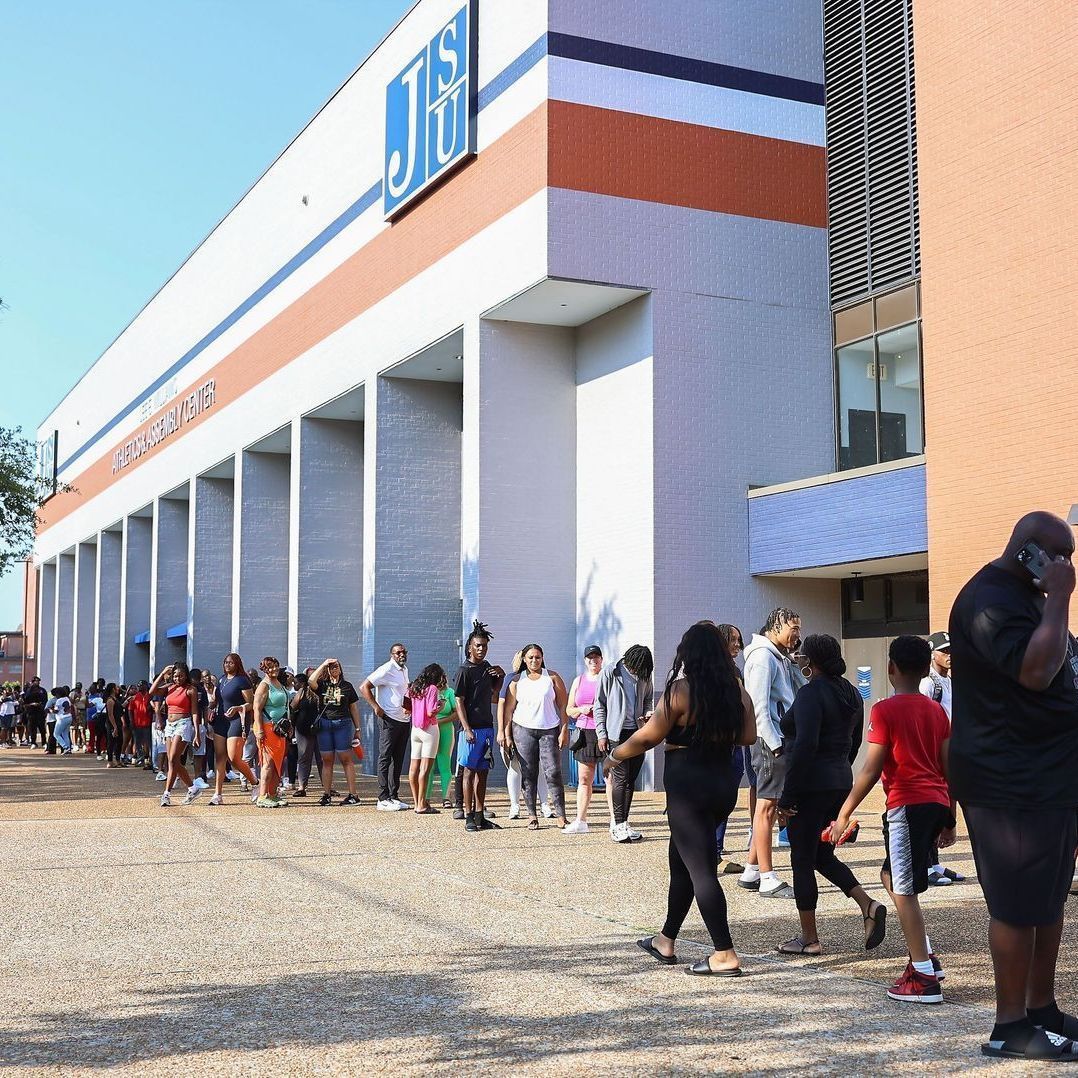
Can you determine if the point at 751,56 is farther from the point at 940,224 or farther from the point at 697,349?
the point at 940,224

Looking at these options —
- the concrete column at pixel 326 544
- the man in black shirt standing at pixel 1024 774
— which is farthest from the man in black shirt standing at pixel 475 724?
the concrete column at pixel 326 544

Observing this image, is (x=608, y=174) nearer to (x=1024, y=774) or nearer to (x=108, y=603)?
(x=1024, y=774)

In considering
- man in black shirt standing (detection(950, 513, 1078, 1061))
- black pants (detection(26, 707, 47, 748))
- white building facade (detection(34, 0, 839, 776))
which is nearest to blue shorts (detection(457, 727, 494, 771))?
white building facade (detection(34, 0, 839, 776))

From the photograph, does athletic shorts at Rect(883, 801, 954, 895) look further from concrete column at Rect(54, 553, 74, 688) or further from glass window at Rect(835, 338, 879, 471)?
concrete column at Rect(54, 553, 74, 688)

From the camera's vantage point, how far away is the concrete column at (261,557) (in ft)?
100

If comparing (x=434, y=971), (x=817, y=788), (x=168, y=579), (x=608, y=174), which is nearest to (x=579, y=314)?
(x=608, y=174)

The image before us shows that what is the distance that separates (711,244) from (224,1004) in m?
16.0

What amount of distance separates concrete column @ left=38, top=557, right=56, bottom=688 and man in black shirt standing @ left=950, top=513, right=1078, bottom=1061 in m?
53.5

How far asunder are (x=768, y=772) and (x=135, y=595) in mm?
36408

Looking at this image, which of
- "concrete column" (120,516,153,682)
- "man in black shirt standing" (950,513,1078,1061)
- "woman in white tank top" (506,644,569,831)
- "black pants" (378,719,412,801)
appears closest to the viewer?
"man in black shirt standing" (950,513,1078,1061)

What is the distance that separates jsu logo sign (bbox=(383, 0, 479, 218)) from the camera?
70.3 ft

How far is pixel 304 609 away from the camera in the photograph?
1052 inches

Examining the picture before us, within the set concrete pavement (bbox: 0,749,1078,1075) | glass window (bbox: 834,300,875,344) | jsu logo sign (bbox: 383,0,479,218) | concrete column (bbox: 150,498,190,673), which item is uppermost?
jsu logo sign (bbox: 383,0,479,218)

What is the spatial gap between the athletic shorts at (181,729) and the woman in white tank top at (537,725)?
14.2 ft
